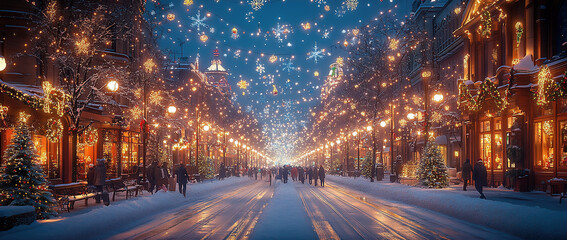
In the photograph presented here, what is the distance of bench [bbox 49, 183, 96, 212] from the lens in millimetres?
18547


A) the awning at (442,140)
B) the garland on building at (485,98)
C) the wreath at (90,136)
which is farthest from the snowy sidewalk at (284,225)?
the awning at (442,140)

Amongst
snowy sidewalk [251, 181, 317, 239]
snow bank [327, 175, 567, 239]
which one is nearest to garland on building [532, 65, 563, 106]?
snow bank [327, 175, 567, 239]

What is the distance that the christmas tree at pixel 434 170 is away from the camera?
28.6 meters

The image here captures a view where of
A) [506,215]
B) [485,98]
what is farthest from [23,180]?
[485,98]

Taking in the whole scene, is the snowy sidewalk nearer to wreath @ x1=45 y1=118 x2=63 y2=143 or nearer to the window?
wreath @ x1=45 y1=118 x2=63 y2=143

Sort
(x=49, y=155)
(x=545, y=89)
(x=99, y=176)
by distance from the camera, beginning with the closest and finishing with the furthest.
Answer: (x=99, y=176) < (x=545, y=89) < (x=49, y=155)

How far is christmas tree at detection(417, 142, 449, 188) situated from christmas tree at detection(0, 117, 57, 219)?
827 inches

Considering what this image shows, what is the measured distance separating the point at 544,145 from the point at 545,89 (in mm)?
3362

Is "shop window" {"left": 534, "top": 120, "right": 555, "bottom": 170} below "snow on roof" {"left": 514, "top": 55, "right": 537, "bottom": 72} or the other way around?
below

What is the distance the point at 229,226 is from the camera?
49.4ft

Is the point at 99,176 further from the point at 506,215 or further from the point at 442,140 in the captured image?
the point at 442,140

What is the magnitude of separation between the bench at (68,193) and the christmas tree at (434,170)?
1871 centimetres

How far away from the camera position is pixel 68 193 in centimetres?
1994

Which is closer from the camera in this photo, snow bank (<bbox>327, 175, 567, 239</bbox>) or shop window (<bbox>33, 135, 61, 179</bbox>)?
snow bank (<bbox>327, 175, 567, 239</bbox>)
